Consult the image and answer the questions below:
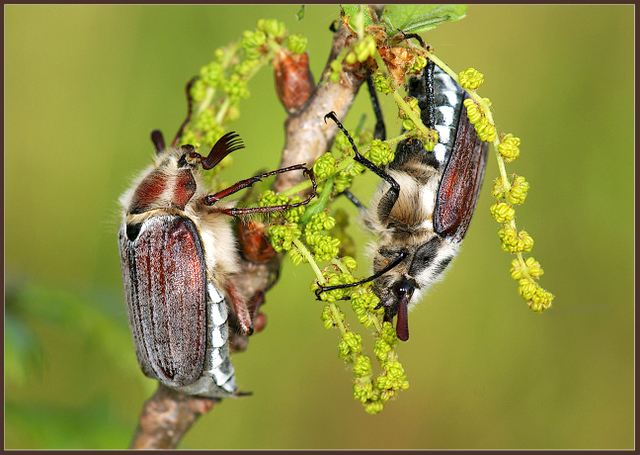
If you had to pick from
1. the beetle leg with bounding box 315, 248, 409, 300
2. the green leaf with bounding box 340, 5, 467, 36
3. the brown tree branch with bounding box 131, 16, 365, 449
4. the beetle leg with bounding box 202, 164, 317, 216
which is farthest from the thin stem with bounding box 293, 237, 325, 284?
the green leaf with bounding box 340, 5, 467, 36

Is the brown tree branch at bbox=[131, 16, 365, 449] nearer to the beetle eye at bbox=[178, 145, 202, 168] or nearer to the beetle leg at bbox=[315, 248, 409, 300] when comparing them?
the beetle eye at bbox=[178, 145, 202, 168]

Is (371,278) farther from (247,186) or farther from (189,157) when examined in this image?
(189,157)

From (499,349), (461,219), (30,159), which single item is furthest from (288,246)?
(30,159)

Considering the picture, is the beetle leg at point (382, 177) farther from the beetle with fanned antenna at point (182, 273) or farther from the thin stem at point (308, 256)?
the beetle with fanned antenna at point (182, 273)

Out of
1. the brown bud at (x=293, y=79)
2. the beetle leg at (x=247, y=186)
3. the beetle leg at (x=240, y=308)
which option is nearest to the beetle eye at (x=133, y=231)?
the beetle leg at (x=247, y=186)

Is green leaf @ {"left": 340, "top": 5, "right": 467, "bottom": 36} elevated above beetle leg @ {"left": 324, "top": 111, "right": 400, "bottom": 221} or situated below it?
above

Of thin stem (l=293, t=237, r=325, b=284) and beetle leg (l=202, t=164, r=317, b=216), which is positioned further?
beetle leg (l=202, t=164, r=317, b=216)
